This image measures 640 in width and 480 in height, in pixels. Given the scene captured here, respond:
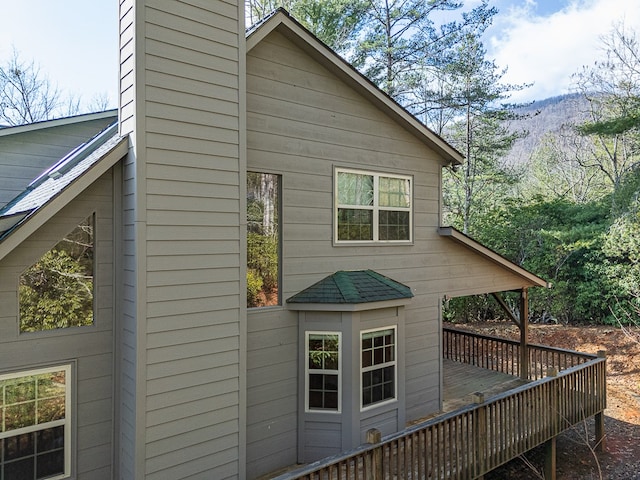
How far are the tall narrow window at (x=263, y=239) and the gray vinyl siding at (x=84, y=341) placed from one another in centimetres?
175

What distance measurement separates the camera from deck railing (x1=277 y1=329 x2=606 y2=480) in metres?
4.49

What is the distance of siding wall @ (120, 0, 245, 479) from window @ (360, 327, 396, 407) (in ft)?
6.46

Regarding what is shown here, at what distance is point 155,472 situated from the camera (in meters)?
4.38

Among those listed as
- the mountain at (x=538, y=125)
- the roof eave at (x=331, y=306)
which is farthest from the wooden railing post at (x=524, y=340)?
the mountain at (x=538, y=125)

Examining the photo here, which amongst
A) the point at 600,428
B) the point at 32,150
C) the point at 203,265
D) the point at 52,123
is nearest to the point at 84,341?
the point at 203,265

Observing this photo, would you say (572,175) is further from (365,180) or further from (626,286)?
(365,180)

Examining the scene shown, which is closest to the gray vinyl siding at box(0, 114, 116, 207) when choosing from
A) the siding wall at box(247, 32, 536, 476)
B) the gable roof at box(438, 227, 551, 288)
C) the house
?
the house

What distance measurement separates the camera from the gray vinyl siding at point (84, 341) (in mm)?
4082

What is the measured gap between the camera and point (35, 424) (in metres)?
4.20

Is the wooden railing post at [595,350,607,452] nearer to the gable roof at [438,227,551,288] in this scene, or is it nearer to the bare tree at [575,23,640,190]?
the gable roof at [438,227,551,288]

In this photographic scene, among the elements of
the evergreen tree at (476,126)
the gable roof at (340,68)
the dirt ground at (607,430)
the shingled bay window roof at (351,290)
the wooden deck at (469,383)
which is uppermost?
the evergreen tree at (476,126)

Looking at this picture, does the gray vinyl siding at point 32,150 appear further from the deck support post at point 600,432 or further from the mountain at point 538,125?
the mountain at point 538,125

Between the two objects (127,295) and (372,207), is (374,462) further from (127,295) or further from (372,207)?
Answer: (372,207)

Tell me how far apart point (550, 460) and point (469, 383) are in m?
2.54
